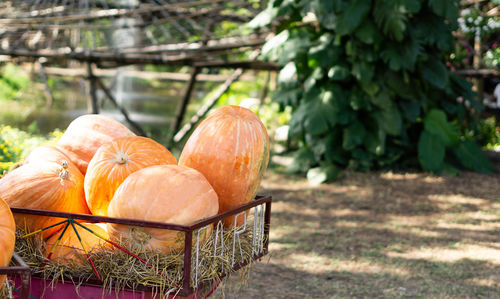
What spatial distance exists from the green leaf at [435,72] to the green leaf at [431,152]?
0.57 m

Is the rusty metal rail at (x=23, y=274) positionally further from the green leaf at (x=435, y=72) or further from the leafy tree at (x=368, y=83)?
the green leaf at (x=435, y=72)

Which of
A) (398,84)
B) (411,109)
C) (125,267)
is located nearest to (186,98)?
(398,84)

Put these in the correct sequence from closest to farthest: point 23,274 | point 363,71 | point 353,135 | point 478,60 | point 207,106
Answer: point 23,274
point 363,71
point 353,135
point 207,106
point 478,60

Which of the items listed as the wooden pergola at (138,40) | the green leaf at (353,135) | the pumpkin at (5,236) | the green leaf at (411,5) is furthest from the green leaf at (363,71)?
the pumpkin at (5,236)

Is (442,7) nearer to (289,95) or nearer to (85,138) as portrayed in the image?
(289,95)

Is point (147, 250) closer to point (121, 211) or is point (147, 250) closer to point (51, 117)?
point (121, 211)

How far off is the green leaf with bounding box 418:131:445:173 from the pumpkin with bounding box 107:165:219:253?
451cm

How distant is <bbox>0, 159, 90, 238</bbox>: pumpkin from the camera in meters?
1.46

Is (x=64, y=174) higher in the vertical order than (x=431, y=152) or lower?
higher

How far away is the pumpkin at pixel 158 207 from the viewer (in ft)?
4.45

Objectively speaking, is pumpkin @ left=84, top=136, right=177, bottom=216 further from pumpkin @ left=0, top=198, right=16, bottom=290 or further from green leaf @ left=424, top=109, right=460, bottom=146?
green leaf @ left=424, top=109, right=460, bottom=146

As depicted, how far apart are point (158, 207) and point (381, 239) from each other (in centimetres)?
288

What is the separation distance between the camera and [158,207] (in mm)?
1360

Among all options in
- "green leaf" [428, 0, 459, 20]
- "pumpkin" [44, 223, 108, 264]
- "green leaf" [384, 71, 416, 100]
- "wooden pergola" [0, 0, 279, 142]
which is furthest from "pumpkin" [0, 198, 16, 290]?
"green leaf" [428, 0, 459, 20]
